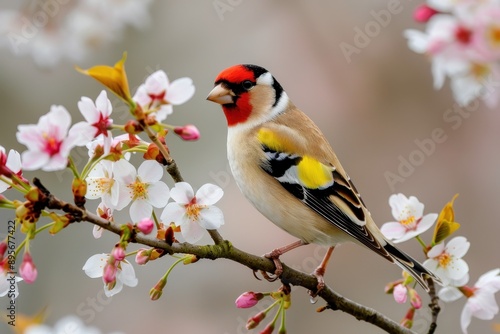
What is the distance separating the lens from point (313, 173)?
2404mm

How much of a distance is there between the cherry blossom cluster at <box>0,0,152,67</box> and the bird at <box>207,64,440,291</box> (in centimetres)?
178

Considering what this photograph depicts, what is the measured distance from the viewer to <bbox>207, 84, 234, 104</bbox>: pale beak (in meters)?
2.37

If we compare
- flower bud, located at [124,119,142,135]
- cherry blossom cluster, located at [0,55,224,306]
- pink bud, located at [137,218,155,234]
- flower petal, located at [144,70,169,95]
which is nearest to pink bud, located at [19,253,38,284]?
cherry blossom cluster, located at [0,55,224,306]

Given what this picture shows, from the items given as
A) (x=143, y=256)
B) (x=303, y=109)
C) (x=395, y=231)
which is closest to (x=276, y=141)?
(x=395, y=231)

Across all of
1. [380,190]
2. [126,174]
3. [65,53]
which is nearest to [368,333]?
[380,190]

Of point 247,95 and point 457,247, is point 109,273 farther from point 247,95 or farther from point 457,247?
point 247,95

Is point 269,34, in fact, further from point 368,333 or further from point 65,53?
point 368,333

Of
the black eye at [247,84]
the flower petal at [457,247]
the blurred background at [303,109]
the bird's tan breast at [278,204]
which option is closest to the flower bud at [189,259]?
the flower petal at [457,247]

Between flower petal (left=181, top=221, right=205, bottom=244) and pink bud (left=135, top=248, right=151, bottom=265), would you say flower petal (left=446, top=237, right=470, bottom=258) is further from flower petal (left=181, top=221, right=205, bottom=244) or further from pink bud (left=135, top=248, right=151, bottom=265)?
pink bud (left=135, top=248, right=151, bottom=265)

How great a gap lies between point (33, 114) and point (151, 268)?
1.43 m

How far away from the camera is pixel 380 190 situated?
4.95 metres

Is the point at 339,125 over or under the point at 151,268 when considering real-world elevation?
over

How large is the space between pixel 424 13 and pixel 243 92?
1107mm

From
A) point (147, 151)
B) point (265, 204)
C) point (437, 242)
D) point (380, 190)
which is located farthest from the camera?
point (380, 190)
